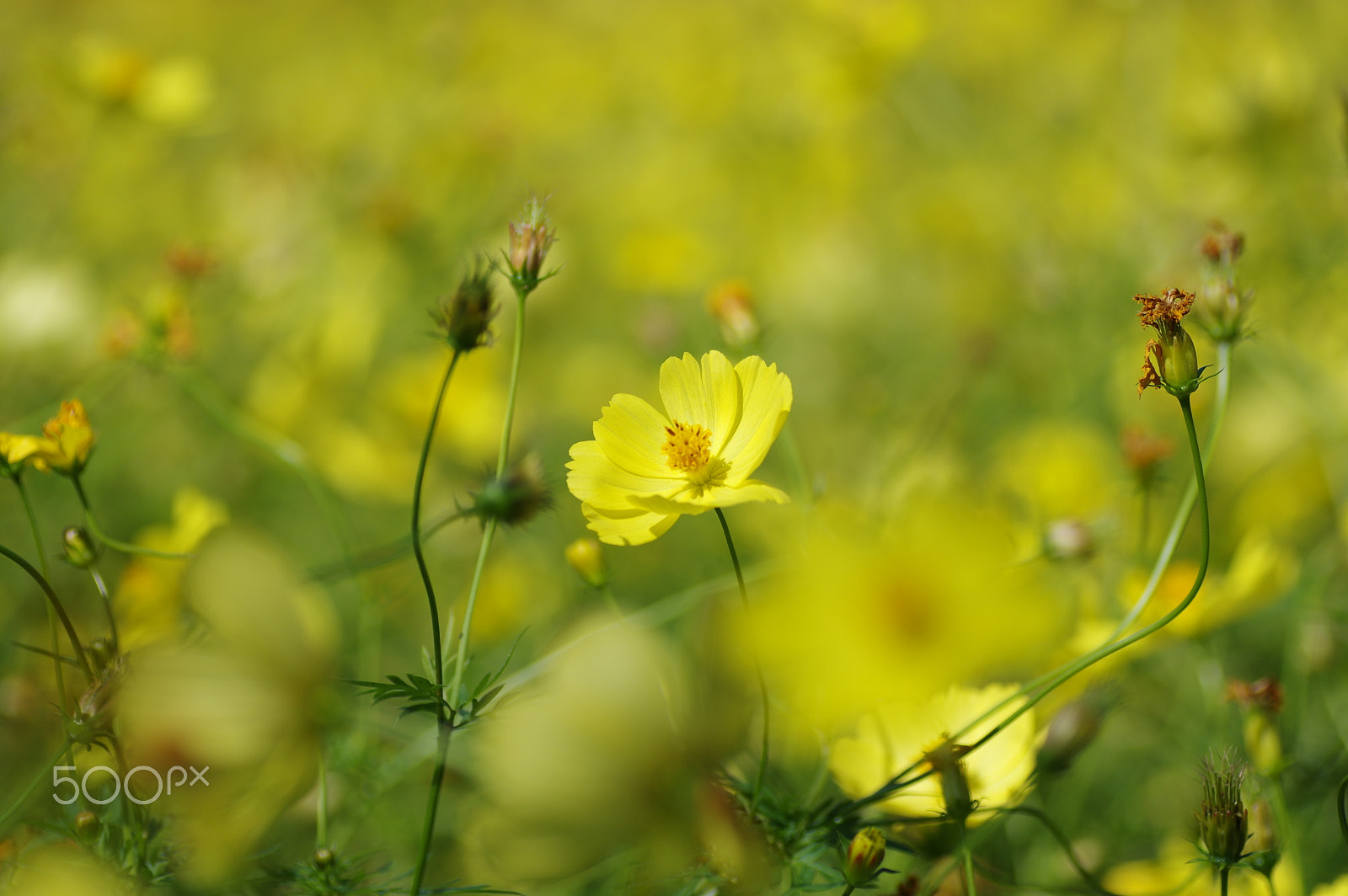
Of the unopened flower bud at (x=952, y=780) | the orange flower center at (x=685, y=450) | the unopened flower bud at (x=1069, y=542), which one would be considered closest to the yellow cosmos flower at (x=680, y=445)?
the orange flower center at (x=685, y=450)

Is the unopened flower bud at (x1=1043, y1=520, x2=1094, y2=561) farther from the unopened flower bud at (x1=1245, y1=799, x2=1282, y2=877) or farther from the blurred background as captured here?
the unopened flower bud at (x1=1245, y1=799, x2=1282, y2=877)

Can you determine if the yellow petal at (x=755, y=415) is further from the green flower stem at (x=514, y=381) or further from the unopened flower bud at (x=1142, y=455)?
the unopened flower bud at (x=1142, y=455)

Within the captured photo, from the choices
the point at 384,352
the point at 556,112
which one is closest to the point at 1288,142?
the point at 384,352

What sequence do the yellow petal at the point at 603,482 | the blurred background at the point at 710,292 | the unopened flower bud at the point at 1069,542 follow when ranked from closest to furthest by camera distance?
the yellow petal at the point at 603,482 → the unopened flower bud at the point at 1069,542 → the blurred background at the point at 710,292

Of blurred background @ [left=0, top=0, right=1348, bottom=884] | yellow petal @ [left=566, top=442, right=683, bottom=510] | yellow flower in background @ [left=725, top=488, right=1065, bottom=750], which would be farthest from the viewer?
blurred background @ [left=0, top=0, right=1348, bottom=884]

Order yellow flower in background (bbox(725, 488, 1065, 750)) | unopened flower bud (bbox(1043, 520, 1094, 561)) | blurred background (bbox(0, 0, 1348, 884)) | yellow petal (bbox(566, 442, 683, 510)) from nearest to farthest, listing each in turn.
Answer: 1. yellow flower in background (bbox(725, 488, 1065, 750))
2. yellow petal (bbox(566, 442, 683, 510))
3. unopened flower bud (bbox(1043, 520, 1094, 561))
4. blurred background (bbox(0, 0, 1348, 884))

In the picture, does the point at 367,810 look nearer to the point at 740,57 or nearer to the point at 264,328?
the point at 264,328

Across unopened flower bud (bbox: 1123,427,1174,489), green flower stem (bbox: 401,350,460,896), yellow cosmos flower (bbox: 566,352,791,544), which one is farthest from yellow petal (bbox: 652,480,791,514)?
unopened flower bud (bbox: 1123,427,1174,489)
